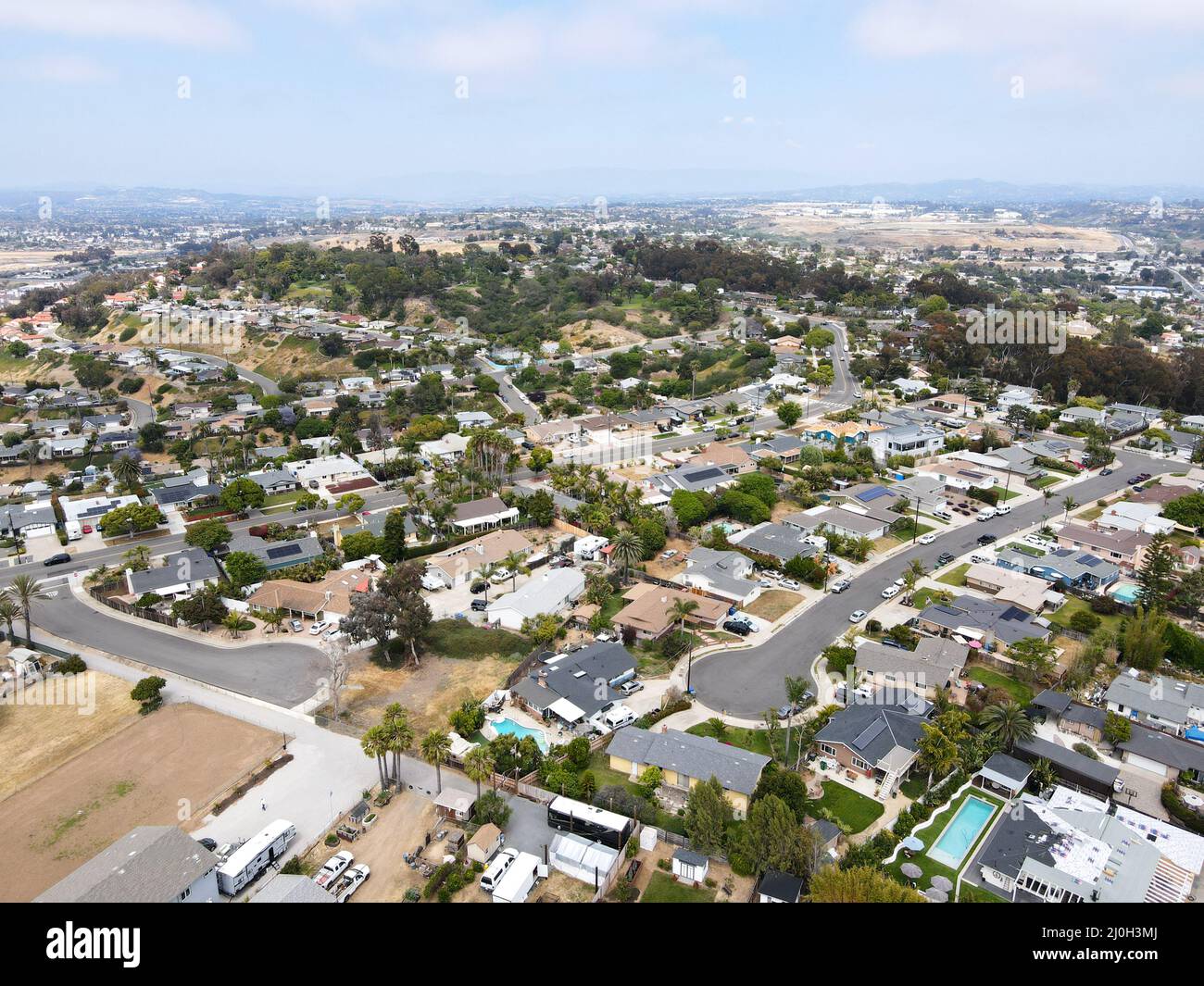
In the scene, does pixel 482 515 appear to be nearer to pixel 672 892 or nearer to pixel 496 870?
pixel 496 870

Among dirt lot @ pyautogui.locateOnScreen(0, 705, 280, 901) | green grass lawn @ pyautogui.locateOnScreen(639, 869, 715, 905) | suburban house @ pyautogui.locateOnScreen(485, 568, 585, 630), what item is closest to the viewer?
green grass lawn @ pyautogui.locateOnScreen(639, 869, 715, 905)

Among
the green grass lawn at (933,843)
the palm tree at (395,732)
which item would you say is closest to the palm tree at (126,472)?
the palm tree at (395,732)

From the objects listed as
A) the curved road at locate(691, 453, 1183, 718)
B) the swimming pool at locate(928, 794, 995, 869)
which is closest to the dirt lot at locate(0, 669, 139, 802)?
the curved road at locate(691, 453, 1183, 718)

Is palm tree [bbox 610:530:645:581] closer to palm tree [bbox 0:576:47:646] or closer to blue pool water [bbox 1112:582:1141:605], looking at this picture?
blue pool water [bbox 1112:582:1141:605]

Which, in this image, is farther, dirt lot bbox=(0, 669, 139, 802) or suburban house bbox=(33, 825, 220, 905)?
dirt lot bbox=(0, 669, 139, 802)

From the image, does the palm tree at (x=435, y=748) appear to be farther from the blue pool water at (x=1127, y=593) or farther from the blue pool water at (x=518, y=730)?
the blue pool water at (x=1127, y=593)

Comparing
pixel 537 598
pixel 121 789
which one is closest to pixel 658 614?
pixel 537 598
